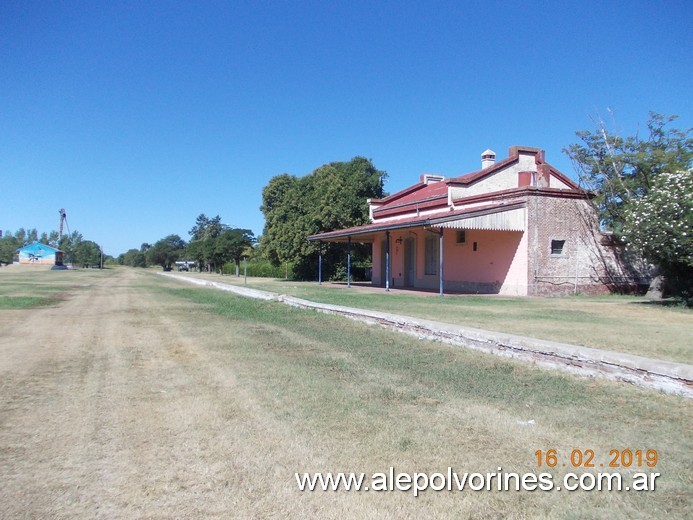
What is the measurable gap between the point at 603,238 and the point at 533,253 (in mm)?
4189

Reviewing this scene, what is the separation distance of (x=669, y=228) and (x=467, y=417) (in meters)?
13.0

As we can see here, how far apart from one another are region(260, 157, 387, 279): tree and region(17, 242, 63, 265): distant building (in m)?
71.3

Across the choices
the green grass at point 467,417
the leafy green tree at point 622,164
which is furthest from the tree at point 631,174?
the green grass at point 467,417

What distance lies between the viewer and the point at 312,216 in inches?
1469

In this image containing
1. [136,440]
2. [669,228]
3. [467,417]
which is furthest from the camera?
[669,228]

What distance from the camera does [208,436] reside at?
14.4 ft

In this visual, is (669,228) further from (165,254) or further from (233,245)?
(165,254)

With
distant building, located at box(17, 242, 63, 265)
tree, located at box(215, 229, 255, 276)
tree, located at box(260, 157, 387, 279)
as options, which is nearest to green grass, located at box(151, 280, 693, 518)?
tree, located at box(260, 157, 387, 279)

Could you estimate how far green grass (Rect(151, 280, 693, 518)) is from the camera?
3.30m

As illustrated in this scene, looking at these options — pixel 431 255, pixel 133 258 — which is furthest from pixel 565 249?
pixel 133 258

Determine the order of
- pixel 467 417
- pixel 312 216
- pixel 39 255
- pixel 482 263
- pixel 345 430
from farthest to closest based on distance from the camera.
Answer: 1. pixel 39 255
2. pixel 312 216
3. pixel 482 263
4. pixel 467 417
5. pixel 345 430

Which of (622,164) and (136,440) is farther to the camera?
(622,164)

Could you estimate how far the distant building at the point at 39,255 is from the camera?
94.8m

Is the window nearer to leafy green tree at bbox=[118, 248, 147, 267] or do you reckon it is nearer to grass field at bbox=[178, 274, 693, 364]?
grass field at bbox=[178, 274, 693, 364]
